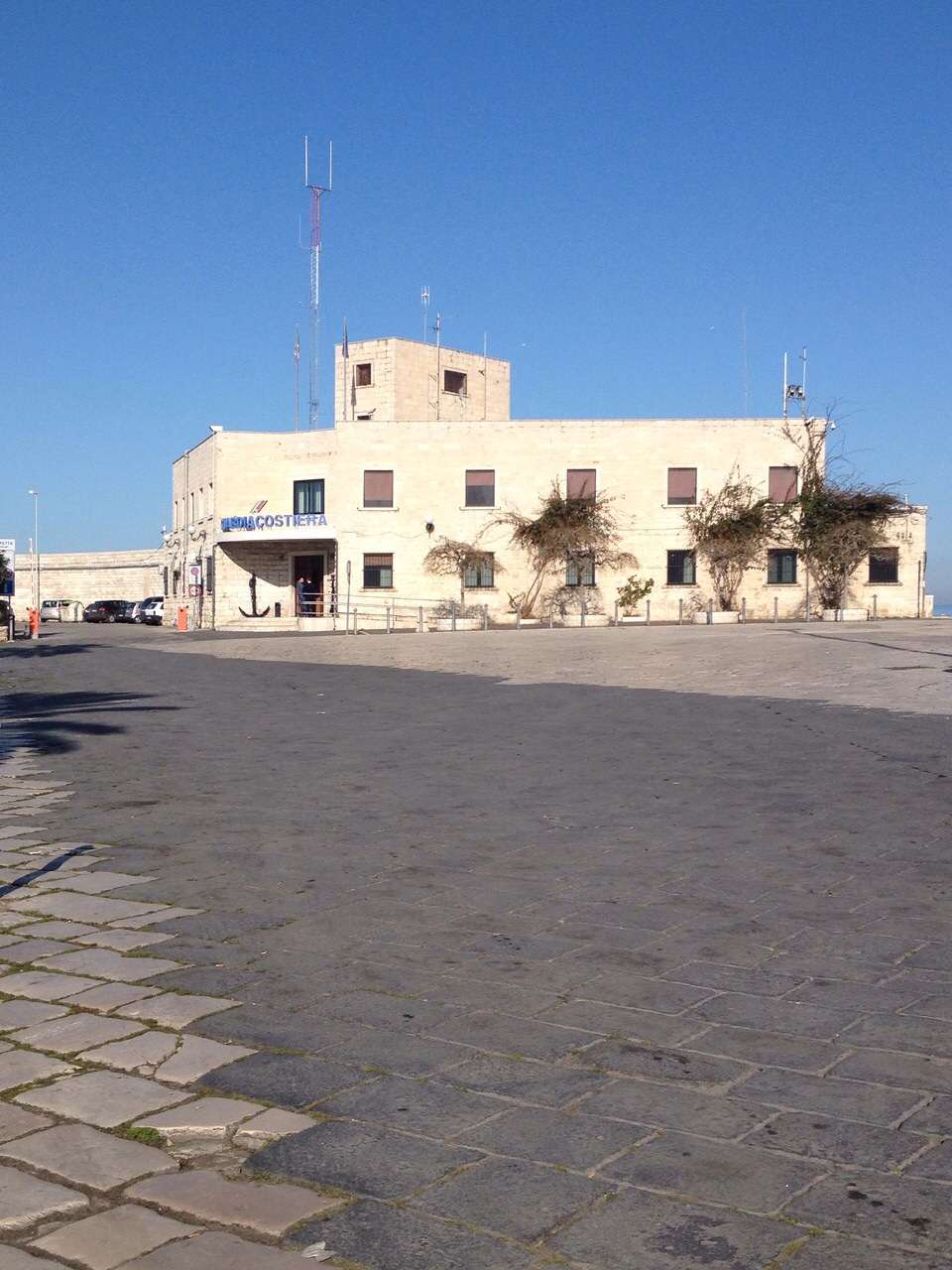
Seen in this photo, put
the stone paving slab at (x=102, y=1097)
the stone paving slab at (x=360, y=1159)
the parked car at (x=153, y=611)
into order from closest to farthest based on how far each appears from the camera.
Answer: the stone paving slab at (x=360, y=1159)
the stone paving slab at (x=102, y=1097)
the parked car at (x=153, y=611)

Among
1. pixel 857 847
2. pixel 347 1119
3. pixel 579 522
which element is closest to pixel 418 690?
pixel 857 847

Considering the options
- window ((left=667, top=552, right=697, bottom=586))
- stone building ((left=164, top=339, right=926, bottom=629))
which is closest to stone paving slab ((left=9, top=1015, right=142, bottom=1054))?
stone building ((left=164, top=339, right=926, bottom=629))

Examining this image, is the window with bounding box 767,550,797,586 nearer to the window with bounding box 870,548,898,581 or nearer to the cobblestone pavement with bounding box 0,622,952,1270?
the window with bounding box 870,548,898,581

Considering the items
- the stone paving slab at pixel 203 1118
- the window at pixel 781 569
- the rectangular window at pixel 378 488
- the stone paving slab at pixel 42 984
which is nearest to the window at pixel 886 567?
the window at pixel 781 569

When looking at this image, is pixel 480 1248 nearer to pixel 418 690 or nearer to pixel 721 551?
pixel 418 690

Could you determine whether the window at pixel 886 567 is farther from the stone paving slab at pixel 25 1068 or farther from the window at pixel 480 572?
the stone paving slab at pixel 25 1068

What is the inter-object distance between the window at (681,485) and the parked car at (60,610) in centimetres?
4027

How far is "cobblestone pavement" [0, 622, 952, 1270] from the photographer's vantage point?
3.00 m

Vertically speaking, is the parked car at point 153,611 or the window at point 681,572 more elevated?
the window at point 681,572

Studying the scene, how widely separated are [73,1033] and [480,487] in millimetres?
45972

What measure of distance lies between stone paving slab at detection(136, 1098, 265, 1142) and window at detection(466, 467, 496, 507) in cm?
4634

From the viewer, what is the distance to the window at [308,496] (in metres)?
50.8

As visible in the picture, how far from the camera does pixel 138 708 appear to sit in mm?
16281

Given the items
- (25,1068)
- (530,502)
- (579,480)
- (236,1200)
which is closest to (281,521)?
(530,502)
